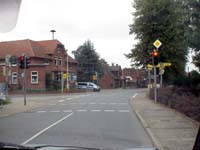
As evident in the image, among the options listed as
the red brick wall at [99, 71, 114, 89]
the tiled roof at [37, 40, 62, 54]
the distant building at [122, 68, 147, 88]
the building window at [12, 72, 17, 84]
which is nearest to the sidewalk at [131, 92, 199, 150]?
the building window at [12, 72, 17, 84]

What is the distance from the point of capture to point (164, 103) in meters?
29.5

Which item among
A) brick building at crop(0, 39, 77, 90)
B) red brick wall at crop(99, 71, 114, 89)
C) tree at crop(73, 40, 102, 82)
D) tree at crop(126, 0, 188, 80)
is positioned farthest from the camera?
red brick wall at crop(99, 71, 114, 89)

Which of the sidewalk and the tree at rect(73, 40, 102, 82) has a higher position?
the tree at rect(73, 40, 102, 82)

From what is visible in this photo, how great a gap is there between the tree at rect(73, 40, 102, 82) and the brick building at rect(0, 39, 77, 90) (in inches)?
535

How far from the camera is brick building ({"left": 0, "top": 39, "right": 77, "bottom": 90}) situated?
69.8 m

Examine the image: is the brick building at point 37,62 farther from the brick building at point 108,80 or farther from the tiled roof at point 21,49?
the brick building at point 108,80

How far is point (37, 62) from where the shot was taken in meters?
71.5

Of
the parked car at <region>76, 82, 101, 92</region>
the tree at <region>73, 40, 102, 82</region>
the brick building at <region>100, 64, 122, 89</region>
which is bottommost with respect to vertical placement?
the parked car at <region>76, 82, 101, 92</region>

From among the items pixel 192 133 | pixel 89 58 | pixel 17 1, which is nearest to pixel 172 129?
pixel 192 133

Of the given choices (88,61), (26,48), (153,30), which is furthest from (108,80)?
(153,30)

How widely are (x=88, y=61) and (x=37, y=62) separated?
81.4ft

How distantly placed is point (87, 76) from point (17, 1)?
96.0m

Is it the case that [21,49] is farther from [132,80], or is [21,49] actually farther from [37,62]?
[132,80]

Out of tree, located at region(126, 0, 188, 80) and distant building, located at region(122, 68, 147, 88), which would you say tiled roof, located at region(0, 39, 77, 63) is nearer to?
tree, located at region(126, 0, 188, 80)
